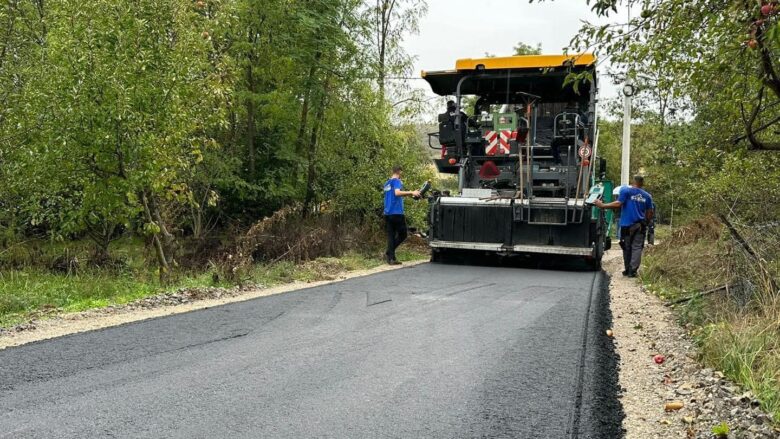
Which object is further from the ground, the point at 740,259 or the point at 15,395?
the point at 740,259

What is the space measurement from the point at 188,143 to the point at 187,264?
3.88m

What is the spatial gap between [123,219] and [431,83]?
5633 millimetres

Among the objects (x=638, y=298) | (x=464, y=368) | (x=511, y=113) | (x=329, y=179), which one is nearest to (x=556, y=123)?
(x=511, y=113)

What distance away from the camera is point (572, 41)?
13.9 feet

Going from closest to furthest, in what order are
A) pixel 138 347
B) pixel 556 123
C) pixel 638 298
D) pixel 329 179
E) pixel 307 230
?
pixel 138 347 → pixel 638 298 → pixel 556 123 → pixel 307 230 → pixel 329 179

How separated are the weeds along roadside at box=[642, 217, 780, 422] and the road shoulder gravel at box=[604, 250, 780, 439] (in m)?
0.11

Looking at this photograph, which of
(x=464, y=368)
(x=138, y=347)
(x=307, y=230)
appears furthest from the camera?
(x=307, y=230)

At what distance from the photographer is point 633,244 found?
9.68 meters

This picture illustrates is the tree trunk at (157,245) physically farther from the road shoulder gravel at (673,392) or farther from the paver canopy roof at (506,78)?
the road shoulder gravel at (673,392)

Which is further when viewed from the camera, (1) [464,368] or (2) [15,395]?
(1) [464,368]

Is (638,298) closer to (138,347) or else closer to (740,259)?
(740,259)

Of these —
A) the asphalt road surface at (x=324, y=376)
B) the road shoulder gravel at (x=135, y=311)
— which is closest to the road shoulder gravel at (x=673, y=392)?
the asphalt road surface at (x=324, y=376)

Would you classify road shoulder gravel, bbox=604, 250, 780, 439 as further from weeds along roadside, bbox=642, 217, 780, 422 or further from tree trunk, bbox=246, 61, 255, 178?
tree trunk, bbox=246, 61, 255, 178

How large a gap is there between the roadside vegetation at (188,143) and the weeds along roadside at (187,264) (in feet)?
0.16
